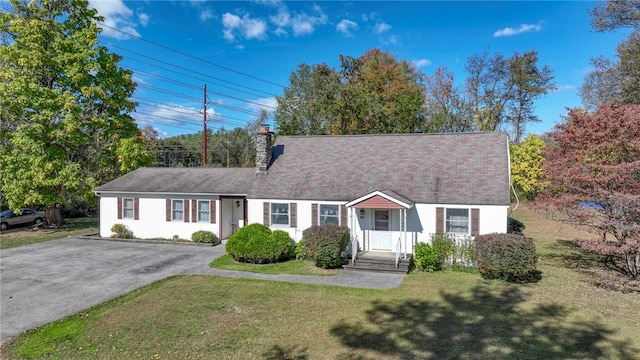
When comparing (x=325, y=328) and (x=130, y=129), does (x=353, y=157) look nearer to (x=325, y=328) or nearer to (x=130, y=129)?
(x=325, y=328)

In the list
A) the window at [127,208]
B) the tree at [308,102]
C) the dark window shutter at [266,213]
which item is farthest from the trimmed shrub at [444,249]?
the tree at [308,102]

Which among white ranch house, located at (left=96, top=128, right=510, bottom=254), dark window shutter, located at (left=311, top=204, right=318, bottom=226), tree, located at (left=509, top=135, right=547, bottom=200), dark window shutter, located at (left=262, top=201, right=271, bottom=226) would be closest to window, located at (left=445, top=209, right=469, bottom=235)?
white ranch house, located at (left=96, top=128, right=510, bottom=254)

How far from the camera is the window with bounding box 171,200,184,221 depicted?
2006 cm

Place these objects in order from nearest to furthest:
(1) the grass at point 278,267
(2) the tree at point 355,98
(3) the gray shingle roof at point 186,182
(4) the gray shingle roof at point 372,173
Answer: (1) the grass at point 278,267, (4) the gray shingle roof at point 372,173, (3) the gray shingle roof at point 186,182, (2) the tree at point 355,98

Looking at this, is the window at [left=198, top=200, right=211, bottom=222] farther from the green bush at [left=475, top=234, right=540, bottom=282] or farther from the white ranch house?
the green bush at [left=475, top=234, right=540, bottom=282]

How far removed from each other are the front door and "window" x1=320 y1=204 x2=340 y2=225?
5.59 feet

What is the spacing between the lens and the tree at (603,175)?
11.4 meters

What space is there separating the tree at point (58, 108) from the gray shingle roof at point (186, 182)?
3329mm

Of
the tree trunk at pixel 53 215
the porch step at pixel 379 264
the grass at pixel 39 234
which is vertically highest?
the tree trunk at pixel 53 215

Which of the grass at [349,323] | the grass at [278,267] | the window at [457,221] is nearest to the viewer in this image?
the grass at [349,323]

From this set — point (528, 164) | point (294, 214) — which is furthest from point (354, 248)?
point (528, 164)

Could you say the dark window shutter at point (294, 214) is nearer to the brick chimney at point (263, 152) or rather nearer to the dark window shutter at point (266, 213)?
the dark window shutter at point (266, 213)

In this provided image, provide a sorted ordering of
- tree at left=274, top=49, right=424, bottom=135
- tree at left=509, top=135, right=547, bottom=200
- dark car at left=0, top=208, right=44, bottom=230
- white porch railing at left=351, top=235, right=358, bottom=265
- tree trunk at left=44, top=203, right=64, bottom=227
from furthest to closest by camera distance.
→ 1. tree at left=509, top=135, right=547, bottom=200
2. tree at left=274, top=49, right=424, bottom=135
3. tree trunk at left=44, top=203, right=64, bottom=227
4. dark car at left=0, top=208, right=44, bottom=230
5. white porch railing at left=351, top=235, right=358, bottom=265

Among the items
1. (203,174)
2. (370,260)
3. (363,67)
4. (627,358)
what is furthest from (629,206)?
(363,67)
